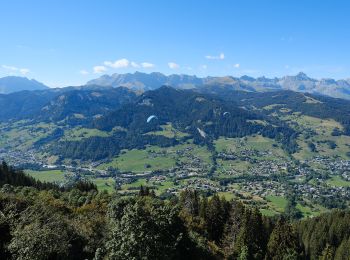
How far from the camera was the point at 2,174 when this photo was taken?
443 feet

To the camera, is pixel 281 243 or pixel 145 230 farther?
pixel 281 243

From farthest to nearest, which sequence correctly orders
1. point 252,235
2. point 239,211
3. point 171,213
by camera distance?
point 239,211
point 252,235
point 171,213

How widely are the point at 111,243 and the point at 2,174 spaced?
115 metres

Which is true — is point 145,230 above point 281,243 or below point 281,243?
above

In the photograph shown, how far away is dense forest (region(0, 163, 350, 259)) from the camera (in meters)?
35.7

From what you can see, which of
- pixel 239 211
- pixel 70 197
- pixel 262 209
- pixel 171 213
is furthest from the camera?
pixel 262 209

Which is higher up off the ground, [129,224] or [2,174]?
[129,224]

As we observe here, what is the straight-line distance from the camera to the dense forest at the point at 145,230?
117ft

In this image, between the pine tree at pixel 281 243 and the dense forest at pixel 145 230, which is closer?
the dense forest at pixel 145 230

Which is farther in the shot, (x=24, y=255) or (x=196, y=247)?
(x=196, y=247)

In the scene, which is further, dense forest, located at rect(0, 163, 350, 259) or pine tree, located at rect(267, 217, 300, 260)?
pine tree, located at rect(267, 217, 300, 260)

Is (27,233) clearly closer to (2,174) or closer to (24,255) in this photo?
(24,255)

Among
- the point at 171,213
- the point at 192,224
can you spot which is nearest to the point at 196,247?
the point at 171,213

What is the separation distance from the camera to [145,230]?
36156mm
